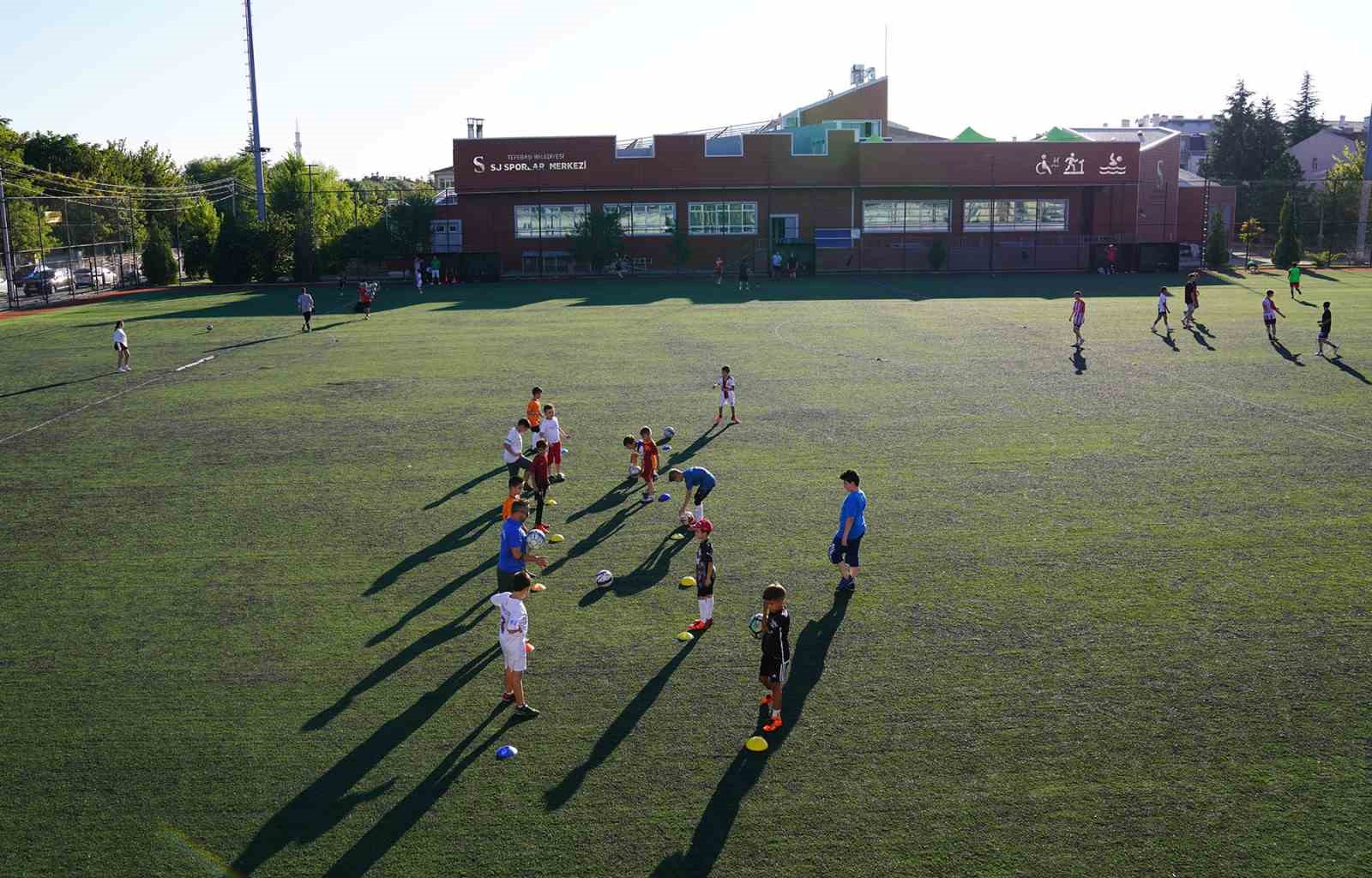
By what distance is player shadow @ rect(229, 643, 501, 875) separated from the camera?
27.0 feet

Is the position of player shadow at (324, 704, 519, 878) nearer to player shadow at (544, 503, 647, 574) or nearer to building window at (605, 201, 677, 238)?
player shadow at (544, 503, 647, 574)

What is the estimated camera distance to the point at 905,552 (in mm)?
14812

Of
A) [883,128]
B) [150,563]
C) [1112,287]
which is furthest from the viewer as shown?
[883,128]

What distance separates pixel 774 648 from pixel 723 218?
192 ft

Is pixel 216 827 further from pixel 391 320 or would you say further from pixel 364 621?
pixel 391 320

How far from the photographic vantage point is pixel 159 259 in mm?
61406

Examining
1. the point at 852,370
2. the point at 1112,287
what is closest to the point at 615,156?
the point at 1112,287

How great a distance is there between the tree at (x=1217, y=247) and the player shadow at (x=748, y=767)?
6161 cm

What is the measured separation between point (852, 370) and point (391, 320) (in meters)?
22.4

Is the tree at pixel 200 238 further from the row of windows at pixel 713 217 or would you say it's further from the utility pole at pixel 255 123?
the row of windows at pixel 713 217

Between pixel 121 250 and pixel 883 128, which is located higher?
pixel 883 128

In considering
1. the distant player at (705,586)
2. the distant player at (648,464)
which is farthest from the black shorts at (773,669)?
the distant player at (648,464)

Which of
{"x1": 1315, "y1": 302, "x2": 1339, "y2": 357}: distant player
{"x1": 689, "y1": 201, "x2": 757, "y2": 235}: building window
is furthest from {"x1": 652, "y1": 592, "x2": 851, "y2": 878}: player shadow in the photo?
{"x1": 689, "y1": 201, "x2": 757, "y2": 235}: building window

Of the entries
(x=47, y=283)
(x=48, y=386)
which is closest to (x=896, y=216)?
(x=47, y=283)
